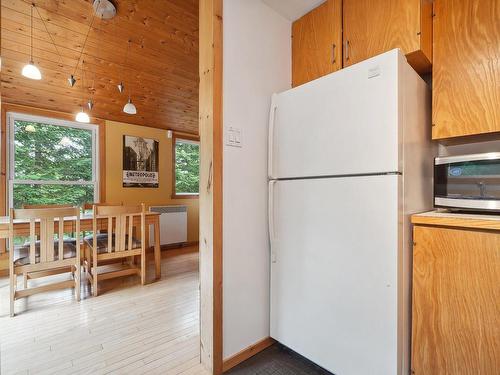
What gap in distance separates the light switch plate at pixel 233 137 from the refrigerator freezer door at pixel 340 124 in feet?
0.69

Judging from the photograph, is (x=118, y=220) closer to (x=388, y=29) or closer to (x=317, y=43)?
(x=317, y=43)

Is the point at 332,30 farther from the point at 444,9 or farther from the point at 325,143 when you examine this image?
the point at 325,143

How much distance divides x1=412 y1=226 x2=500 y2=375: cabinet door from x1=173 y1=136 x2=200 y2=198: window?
13.1 ft

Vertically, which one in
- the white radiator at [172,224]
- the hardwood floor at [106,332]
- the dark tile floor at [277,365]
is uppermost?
the white radiator at [172,224]

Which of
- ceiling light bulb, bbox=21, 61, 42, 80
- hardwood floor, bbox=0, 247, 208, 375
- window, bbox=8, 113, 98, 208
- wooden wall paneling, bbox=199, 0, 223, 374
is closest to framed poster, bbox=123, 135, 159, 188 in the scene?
window, bbox=8, 113, 98, 208

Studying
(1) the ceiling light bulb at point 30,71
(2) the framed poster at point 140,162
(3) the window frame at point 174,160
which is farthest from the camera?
(3) the window frame at point 174,160

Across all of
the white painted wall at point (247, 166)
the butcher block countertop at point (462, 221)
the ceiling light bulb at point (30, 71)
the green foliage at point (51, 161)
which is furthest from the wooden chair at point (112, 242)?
the butcher block countertop at point (462, 221)

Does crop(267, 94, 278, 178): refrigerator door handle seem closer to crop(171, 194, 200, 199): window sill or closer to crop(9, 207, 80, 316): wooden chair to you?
crop(9, 207, 80, 316): wooden chair

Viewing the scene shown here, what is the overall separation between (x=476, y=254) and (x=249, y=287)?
1.15 m

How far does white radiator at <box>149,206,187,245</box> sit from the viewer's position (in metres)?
4.29

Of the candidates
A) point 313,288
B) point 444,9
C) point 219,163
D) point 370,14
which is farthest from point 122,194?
point 444,9

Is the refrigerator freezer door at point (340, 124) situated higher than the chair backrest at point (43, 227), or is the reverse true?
the refrigerator freezer door at point (340, 124)

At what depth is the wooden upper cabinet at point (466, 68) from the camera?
3.96 ft

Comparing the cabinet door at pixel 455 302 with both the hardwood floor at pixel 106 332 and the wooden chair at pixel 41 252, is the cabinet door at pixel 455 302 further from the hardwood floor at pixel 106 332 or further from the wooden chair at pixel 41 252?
the wooden chair at pixel 41 252
